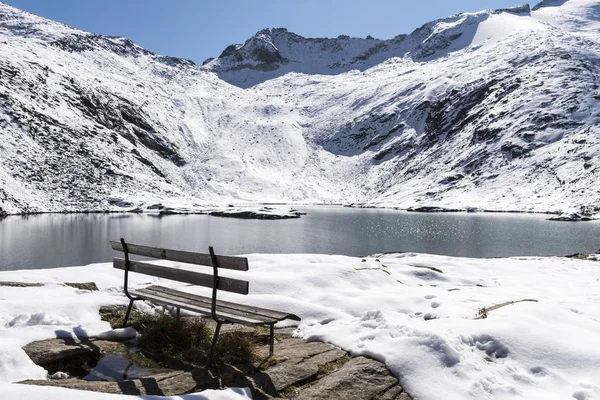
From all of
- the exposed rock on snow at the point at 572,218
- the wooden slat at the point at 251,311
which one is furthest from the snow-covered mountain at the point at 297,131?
the wooden slat at the point at 251,311

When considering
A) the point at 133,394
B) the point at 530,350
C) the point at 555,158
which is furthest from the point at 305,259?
the point at 555,158

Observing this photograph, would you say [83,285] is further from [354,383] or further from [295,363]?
[354,383]

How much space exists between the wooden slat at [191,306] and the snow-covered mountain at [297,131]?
247 feet

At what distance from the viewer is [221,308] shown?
7496mm

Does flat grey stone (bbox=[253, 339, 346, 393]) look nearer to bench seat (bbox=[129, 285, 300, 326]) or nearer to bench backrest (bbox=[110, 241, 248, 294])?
bench seat (bbox=[129, 285, 300, 326])

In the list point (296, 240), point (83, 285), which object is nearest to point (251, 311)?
point (83, 285)

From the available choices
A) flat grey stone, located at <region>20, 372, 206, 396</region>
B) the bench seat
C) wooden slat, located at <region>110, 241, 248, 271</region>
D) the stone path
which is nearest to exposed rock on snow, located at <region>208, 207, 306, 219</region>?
the bench seat

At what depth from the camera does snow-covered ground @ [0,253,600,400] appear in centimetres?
628

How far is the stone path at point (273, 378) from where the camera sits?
5.59 metres

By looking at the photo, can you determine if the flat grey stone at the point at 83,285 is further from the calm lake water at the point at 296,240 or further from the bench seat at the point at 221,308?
the calm lake water at the point at 296,240

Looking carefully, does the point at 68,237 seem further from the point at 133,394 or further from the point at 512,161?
the point at 512,161

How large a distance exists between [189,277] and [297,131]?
158930 mm

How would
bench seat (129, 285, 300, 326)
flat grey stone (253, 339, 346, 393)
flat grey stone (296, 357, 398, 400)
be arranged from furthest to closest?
1. bench seat (129, 285, 300, 326)
2. flat grey stone (253, 339, 346, 393)
3. flat grey stone (296, 357, 398, 400)

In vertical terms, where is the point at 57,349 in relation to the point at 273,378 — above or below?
above
